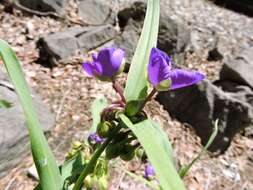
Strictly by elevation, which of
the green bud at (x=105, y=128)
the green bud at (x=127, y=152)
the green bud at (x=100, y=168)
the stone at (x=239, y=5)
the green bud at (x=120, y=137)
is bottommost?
the stone at (x=239, y=5)

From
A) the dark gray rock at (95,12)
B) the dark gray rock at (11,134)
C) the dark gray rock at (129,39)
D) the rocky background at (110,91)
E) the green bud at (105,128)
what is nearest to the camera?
the green bud at (105,128)

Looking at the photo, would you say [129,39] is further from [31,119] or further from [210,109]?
[31,119]

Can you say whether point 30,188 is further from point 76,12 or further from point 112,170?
point 76,12

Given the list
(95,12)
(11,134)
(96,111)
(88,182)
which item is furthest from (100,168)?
(95,12)

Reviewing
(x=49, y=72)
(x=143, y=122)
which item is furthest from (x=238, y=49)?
(x=143, y=122)

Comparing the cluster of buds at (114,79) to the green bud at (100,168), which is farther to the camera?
the green bud at (100,168)

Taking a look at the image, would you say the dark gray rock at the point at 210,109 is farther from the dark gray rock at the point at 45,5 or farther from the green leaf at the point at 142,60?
the green leaf at the point at 142,60

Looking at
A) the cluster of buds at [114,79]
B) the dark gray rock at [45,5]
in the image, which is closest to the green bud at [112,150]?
the cluster of buds at [114,79]
